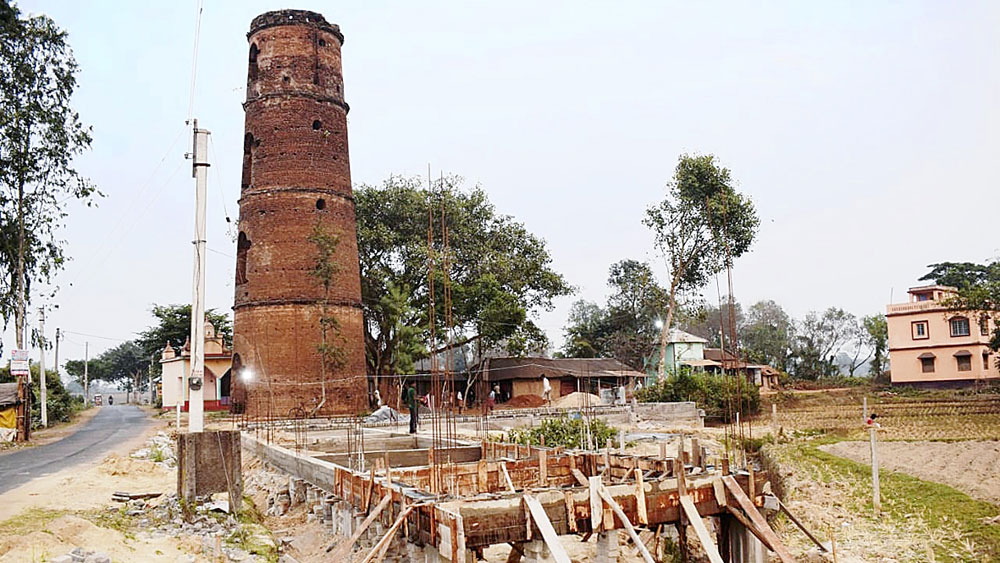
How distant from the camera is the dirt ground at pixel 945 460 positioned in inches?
649

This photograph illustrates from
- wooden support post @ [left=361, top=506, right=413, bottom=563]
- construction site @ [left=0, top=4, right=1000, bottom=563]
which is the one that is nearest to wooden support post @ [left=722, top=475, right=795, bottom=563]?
construction site @ [left=0, top=4, right=1000, bottom=563]

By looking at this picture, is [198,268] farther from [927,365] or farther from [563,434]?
[927,365]

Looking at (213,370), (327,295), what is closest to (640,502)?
(327,295)

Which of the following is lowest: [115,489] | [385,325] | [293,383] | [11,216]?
[115,489]

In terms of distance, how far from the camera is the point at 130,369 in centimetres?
9556

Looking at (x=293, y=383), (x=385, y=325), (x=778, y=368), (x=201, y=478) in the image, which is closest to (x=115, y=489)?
(x=201, y=478)

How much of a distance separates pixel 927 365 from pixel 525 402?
2420 cm

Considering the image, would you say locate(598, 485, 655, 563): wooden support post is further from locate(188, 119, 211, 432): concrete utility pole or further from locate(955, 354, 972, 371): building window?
locate(955, 354, 972, 371): building window

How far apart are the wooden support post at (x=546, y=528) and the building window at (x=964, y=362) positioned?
4436cm

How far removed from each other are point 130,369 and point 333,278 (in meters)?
74.3

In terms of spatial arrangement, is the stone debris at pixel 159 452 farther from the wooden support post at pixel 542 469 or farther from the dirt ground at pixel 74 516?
the wooden support post at pixel 542 469

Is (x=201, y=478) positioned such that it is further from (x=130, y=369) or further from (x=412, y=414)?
(x=130, y=369)

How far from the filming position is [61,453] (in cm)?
2328

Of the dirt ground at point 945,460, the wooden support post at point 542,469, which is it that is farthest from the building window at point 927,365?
the wooden support post at point 542,469
